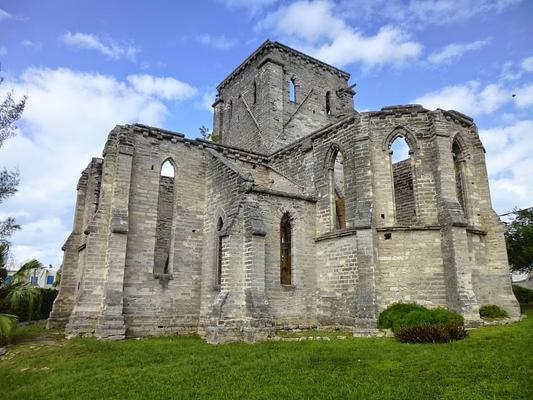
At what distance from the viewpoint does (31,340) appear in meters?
14.9

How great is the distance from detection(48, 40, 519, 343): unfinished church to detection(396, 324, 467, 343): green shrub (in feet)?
6.57

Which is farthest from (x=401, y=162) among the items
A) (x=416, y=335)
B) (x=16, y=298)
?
(x=16, y=298)

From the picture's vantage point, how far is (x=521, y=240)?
25672 mm

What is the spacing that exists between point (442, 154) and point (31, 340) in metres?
17.2

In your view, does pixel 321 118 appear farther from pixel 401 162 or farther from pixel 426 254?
pixel 426 254

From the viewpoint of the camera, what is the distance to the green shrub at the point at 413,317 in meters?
12.2

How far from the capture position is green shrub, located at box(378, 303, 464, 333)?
12164 mm

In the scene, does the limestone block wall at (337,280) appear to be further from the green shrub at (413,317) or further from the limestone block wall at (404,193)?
the limestone block wall at (404,193)

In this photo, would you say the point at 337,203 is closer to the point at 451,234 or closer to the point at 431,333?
the point at 451,234

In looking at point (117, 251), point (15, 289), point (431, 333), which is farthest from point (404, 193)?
point (15, 289)

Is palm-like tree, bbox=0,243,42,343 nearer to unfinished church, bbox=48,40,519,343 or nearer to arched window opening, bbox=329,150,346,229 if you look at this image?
unfinished church, bbox=48,40,519,343

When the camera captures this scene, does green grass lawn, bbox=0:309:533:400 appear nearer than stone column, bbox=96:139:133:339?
Yes

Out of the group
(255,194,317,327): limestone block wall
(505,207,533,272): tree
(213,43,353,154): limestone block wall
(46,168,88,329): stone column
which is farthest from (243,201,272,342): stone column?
(505,207,533,272): tree

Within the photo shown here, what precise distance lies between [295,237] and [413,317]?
5983 millimetres
